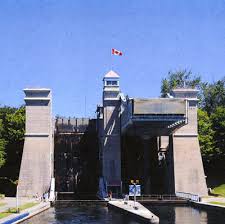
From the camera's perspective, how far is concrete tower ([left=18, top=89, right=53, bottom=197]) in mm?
70875

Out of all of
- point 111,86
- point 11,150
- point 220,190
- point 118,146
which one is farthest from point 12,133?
point 220,190

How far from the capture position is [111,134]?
7562 centimetres

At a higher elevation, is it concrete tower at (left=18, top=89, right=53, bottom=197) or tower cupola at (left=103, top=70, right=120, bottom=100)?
tower cupola at (left=103, top=70, right=120, bottom=100)

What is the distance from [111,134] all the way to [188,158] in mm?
12068

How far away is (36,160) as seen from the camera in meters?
71.8

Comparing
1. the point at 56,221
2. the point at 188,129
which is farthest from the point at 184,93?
the point at 56,221

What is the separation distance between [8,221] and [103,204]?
81.4ft

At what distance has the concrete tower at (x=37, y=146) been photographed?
70875mm

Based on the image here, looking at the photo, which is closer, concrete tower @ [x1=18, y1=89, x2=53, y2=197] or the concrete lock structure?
concrete tower @ [x1=18, y1=89, x2=53, y2=197]

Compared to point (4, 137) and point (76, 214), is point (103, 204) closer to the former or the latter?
point (76, 214)

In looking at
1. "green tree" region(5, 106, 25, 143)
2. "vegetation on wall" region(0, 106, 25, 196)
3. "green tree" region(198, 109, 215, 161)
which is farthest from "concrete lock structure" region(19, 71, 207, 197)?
"vegetation on wall" region(0, 106, 25, 196)

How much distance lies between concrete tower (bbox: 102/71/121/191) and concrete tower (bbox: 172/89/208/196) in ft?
28.3

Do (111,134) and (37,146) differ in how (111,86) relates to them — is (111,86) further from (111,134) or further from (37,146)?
(37,146)

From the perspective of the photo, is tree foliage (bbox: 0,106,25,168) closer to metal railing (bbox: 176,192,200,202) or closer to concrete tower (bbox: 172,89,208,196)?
concrete tower (bbox: 172,89,208,196)
